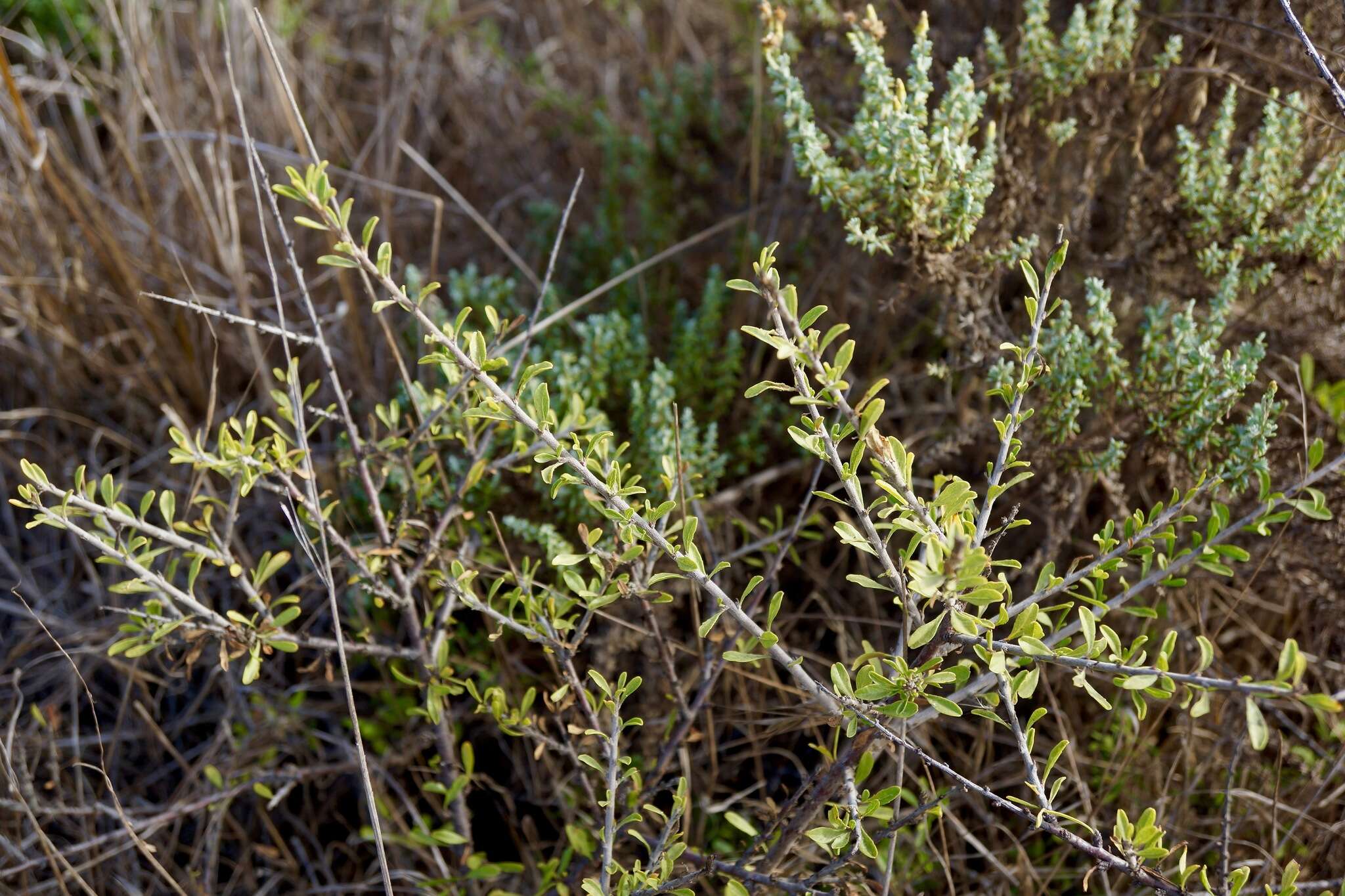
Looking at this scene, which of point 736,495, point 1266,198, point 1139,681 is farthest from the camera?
point 736,495

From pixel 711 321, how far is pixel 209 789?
1.19 m

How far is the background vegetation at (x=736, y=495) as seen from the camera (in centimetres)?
118

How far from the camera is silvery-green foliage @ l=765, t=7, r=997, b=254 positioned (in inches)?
54.9

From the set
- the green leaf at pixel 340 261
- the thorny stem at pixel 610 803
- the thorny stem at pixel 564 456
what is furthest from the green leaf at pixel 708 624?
the green leaf at pixel 340 261

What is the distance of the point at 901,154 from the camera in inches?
54.7

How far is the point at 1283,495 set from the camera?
1.07 metres

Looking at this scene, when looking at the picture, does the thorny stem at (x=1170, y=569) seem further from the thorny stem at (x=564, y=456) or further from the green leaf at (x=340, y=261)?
the green leaf at (x=340, y=261)

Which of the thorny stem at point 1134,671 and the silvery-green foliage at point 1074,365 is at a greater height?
the silvery-green foliage at point 1074,365

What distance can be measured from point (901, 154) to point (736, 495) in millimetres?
679

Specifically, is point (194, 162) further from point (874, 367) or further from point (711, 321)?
point (874, 367)

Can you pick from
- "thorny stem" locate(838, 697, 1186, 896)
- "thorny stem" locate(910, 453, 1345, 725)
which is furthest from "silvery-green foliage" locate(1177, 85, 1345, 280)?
"thorny stem" locate(838, 697, 1186, 896)

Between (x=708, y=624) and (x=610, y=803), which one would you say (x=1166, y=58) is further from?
(x=610, y=803)

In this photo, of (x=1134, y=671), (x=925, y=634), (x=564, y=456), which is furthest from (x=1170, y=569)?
(x=564, y=456)

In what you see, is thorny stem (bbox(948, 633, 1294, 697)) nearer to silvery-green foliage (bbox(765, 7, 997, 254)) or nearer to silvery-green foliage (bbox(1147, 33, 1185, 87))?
silvery-green foliage (bbox(765, 7, 997, 254))
